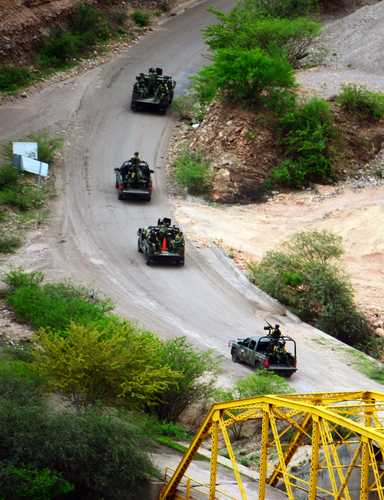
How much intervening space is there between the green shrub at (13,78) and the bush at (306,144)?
13240 mm

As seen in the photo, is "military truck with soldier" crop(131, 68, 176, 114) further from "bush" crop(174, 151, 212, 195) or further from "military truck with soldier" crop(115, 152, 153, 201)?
"military truck with soldier" crop(115, 152, 153, 201)

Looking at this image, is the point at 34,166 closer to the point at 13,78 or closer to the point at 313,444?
the point at 13,78

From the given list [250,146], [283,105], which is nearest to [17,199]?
[250,146]

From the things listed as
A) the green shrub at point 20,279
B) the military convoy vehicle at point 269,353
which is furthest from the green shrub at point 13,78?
the military convoy vehicle at point 269,353

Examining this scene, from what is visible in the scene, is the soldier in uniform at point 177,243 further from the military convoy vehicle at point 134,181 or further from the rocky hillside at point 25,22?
the rocky hillside at point 25,22

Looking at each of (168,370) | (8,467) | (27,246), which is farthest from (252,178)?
(8,467)

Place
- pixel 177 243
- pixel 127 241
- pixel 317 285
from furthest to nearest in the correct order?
pixel 127 241, pixel 177 243, pixel 317 285

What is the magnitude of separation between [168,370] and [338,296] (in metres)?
12.7

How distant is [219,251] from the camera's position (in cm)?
5025

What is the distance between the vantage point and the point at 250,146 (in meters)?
59.6

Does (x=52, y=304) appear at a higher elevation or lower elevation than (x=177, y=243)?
lower

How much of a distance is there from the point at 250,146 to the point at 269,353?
68.8 feet

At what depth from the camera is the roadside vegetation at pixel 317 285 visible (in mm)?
45781

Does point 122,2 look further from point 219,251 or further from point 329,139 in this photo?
point 219,251
